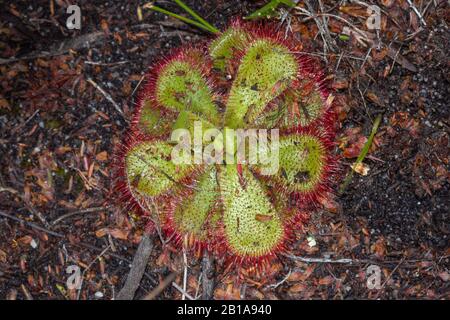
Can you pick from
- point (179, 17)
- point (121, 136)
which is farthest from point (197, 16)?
point (121, 136)

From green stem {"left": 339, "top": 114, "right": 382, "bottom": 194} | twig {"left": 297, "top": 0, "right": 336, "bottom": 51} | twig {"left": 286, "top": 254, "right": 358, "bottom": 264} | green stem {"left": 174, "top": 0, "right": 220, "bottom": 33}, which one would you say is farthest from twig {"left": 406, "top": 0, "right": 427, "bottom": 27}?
twig {"left": 286, "top": 254, "right": 358, "bottom": 264}

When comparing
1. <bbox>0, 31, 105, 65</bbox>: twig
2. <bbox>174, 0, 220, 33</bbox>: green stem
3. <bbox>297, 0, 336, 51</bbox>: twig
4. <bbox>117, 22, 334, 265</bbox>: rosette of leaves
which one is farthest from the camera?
<bbox>0, 31, 105, 65</bbox>: twig

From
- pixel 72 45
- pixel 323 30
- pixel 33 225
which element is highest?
pixel 323 30

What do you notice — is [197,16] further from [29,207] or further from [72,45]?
[29,207]

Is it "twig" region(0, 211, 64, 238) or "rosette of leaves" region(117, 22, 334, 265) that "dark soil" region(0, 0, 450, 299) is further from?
"rosette of leaves" region(117, 22, 334, 265)

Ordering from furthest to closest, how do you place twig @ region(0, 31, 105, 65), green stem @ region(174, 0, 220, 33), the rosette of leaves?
twig @ region(0, 31, 105, 65) → green stem @ region(174, 0, 220, 33) → the rosette of leaves

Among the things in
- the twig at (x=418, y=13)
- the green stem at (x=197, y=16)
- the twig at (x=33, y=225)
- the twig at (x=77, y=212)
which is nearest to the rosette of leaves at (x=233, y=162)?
the green stem at (x=197, y=16)

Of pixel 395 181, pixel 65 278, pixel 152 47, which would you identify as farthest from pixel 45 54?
pixel 395 181
